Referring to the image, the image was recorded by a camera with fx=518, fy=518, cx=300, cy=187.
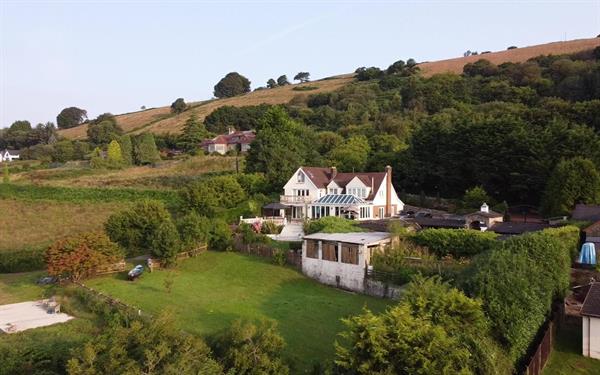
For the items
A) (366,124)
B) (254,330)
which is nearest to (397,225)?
(254,330)

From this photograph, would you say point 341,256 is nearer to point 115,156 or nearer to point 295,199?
point 295,199

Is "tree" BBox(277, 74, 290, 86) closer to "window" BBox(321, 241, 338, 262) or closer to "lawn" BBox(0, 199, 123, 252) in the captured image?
"lawn" BBox(0, 199, 123, 252)

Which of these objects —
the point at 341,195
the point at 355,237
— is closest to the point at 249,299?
the point at 355,237

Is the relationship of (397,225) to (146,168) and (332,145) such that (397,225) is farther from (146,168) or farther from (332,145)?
(146,168)

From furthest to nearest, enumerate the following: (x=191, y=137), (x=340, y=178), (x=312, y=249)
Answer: (x=191, y=137) → (x=340, y=178) → (x=312, y=249)

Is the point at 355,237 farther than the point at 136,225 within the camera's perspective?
No
